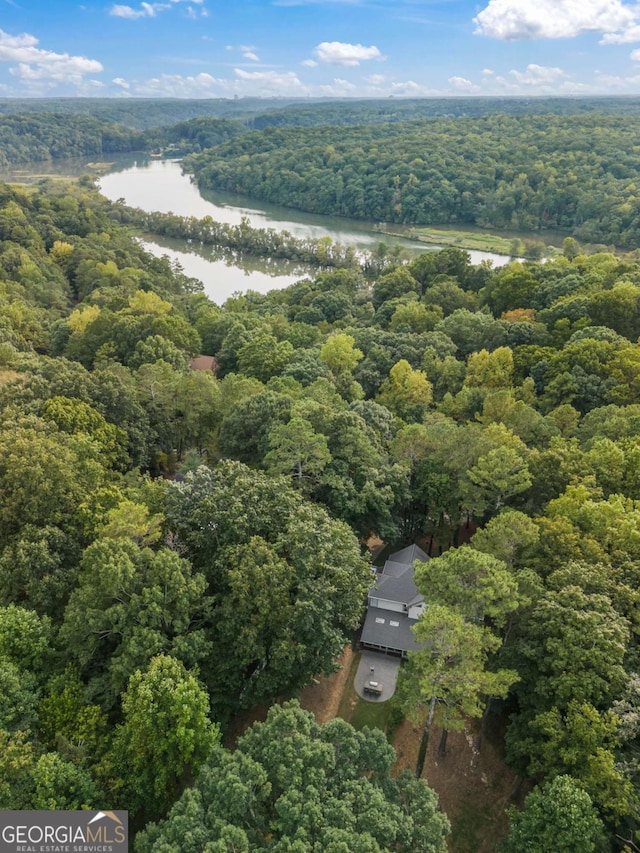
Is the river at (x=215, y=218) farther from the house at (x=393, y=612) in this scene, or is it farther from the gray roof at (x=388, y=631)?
the gray roof at (x=388, y=631)

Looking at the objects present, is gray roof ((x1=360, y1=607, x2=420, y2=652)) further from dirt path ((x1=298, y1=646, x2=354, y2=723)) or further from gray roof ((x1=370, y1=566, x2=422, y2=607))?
dirt path ((x1=298, y1=646, x2=354, y2=723))

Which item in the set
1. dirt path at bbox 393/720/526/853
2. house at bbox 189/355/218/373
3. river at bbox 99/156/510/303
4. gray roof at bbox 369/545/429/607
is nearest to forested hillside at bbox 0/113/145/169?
river at bbox 99/156/510/303

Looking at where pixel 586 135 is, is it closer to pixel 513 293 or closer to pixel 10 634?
pixel 513 293

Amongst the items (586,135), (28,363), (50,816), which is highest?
(586,135)

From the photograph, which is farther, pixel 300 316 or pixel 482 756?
pixel 300 316

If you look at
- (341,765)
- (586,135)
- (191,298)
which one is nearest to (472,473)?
(341,765)

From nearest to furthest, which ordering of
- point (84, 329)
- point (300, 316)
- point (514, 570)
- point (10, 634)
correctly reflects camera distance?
point (10, 634)
point (514, 570)
point (84, 329)
point (300, 316)
